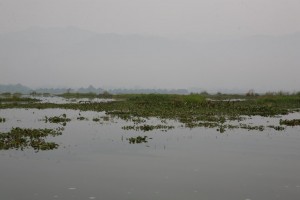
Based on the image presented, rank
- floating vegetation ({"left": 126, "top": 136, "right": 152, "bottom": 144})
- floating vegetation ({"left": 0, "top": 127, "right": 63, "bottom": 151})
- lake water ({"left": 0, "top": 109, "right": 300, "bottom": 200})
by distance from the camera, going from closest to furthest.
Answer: lake water ({"left": 0, "top": 109, "right": 300, "bottom": 200}), floating vegetation ({"left": 0, "top": 127, "right": 63, "bottom": 151}), floating vegetation ({"left": 126, "top": 136, "right": 152, "bottom": 144})

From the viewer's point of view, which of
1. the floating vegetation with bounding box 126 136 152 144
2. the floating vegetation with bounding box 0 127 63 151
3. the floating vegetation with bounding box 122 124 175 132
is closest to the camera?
the floating vegetation with bounding box 0 127 63 151

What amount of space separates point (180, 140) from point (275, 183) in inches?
408

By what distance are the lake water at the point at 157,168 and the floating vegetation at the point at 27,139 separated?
804 mm

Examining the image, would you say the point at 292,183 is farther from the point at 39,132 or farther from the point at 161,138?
the point at 39,132

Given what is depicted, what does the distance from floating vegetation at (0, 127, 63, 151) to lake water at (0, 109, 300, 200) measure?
80 cm

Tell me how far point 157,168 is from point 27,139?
10470 millimetres

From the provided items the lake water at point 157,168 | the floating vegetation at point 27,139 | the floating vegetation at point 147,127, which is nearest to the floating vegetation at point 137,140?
the lake water at point 157,168

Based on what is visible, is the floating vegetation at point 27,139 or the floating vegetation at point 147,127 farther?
the floating vegetation at point 147,127

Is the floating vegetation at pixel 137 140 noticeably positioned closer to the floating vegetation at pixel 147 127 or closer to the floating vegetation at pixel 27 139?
the floating vegetation at pixel 147 127

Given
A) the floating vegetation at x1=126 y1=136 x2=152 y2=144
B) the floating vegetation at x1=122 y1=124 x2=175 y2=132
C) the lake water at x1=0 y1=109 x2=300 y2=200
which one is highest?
the floating vegetation at x1=122 y1=124 x2=175 y2=132

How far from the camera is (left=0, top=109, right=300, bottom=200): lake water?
12680 mm

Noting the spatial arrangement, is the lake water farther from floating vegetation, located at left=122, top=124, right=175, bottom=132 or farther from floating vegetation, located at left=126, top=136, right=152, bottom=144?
floating vegetation, located at left=122, top=124, right=175, bottom=132

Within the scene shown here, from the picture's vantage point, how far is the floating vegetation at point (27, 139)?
67.3 feet

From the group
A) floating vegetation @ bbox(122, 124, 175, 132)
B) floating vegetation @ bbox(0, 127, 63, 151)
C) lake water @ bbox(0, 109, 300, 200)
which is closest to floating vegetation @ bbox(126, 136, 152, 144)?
lake water @ bbox(0, 109, 300, 200)
